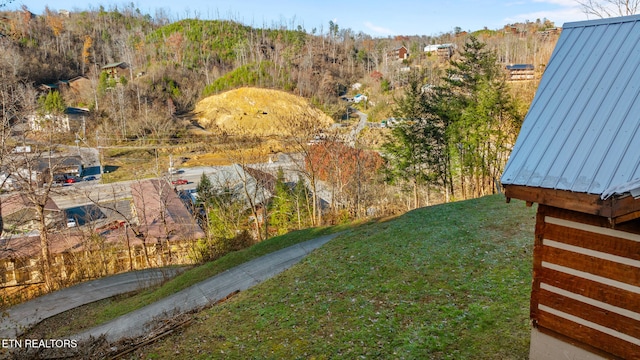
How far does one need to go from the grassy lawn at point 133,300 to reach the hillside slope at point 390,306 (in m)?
4.62

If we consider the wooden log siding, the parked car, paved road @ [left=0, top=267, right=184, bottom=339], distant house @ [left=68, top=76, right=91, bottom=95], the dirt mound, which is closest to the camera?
the wooden log siding

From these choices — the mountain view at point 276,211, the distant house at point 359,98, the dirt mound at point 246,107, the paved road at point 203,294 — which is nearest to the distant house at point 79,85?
the mountain view at point 276,211

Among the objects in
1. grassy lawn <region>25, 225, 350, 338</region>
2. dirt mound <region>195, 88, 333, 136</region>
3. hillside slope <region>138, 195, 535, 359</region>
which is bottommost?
grassy lawn <region>25, 225, 350, 338</region>

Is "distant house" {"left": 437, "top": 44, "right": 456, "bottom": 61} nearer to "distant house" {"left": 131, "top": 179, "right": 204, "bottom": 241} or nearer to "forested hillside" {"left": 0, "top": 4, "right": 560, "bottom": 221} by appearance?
"forested hillside" {"left": 0, "top": 4, "right": 560, "bottom": 221}

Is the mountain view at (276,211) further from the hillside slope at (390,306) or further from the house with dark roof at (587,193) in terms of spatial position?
the house with dark roof at (587,193)

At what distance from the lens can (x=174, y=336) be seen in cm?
965

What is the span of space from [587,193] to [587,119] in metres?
1.27

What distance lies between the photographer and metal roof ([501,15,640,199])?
195 inches

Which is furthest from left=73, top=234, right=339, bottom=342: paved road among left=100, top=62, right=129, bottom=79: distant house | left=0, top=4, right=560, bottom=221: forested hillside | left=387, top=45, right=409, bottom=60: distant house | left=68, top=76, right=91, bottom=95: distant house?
left=387, top=45, right=409, bottom=60: distant house

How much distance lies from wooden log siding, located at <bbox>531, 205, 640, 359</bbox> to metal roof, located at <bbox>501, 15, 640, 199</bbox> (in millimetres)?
732

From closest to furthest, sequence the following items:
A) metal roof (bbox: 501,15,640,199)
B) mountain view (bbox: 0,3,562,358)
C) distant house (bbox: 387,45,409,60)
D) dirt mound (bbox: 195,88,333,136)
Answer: metal roof (bbox: 501,15,640,199) < mountain view (bbox: 0,3,562,358) < dirt mound (bbox: 195,88,333,136) < distant house (bbox: 387,45,409,60)

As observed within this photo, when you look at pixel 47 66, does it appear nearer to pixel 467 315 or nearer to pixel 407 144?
pixel 407 144

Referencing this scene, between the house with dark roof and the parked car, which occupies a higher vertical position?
the house with dark roof

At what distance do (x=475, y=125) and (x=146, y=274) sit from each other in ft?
66.1
